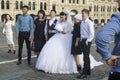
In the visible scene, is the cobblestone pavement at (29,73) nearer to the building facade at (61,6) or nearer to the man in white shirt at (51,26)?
the man in white shirt at (51,26)

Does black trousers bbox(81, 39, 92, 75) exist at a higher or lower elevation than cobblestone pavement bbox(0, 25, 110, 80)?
higher

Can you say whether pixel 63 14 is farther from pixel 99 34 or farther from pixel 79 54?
pixel 99 34

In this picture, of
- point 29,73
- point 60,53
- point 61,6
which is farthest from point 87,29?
point 61,6

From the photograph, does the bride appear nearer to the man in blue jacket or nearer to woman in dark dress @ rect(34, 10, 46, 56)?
woman in dark dress @ rect(34, 10, 46, 56)

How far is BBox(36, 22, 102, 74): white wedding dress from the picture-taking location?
9508mm

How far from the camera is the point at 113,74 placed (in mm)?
3307

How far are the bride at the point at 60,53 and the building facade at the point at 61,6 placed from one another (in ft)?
227

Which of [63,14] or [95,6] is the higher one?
[63,14]

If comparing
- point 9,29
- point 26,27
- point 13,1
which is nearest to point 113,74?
point 26,27

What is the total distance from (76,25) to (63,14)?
0.79 meters

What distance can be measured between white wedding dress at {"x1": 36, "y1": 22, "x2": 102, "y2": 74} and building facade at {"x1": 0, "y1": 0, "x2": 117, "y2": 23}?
69.4 meters

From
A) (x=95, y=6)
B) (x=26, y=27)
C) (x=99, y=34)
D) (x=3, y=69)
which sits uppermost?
(x=99, y=34)

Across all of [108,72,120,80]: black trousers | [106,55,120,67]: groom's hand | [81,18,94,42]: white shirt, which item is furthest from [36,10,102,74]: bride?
[106,55,120,67]: groom's hand

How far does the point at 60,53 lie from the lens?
9.68 metres
